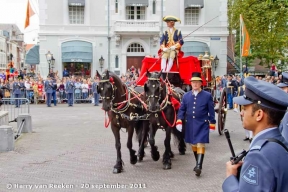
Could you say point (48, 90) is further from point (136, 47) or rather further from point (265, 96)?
point (265, 96)

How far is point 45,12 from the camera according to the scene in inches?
1192

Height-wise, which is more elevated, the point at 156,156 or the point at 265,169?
the point at 265,169

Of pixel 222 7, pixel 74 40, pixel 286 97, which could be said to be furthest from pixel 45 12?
pixel 286 97

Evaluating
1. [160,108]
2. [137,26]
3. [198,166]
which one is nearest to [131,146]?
[160,108]

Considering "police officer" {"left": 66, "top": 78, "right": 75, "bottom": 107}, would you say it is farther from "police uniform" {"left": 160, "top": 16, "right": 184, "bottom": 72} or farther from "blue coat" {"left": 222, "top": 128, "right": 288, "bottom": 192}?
"blue coat" {"left": 222, "top": 128, "right": 288, "bottom": 192}

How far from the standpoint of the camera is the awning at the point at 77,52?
29.8 meters

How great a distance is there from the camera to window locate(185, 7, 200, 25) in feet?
104

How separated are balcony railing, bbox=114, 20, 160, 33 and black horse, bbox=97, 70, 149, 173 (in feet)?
Answer: 72.8

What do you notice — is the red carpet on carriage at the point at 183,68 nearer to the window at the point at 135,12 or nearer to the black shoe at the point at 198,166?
the black shoe at the point at 198,166

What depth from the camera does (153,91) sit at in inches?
311

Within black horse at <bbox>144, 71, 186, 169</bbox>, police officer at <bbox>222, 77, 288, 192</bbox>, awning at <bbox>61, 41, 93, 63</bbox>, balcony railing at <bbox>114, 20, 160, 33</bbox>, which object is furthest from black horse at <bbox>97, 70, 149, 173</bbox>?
balcony railing at <bbox>114, 20, 160, 33</bbox>

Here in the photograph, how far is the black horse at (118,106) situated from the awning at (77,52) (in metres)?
21.8

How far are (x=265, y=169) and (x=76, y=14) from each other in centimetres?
2996

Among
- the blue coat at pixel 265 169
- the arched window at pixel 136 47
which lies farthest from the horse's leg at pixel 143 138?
the arched window at pixel 136 47
